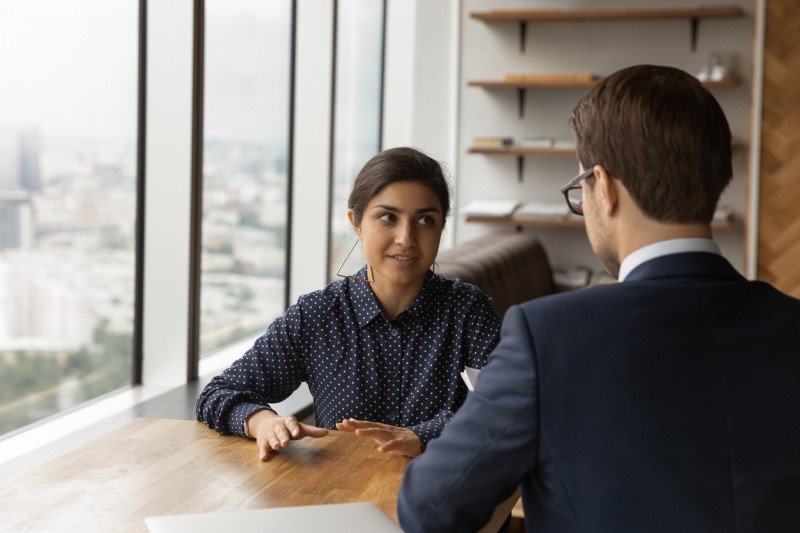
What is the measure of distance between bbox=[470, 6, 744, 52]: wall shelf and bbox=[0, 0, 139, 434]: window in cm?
285

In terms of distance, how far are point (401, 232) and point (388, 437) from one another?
52 centimetres

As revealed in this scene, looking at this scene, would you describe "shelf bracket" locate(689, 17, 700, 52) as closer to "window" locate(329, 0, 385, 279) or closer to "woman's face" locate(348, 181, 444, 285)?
"window" locate(329, 0, 385, 279)

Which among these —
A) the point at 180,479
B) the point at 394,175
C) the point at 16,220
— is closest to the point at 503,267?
the point at 16,220

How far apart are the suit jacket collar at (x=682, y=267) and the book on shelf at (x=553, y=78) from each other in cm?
450

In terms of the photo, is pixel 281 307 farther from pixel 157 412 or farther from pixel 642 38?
pixel 642 38

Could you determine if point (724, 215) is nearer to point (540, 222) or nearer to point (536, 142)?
point (540, 222)

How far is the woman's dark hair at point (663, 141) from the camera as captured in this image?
104 cm

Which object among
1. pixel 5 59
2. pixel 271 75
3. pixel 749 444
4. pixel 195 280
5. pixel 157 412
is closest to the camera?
pixel 749 444

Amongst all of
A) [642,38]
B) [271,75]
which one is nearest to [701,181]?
[271,75]

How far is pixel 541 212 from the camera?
5.54 meters

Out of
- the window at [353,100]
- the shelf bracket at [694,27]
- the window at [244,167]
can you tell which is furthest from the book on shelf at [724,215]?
the window at [244,167]

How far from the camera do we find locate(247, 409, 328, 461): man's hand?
5.29 ft

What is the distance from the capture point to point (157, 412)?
9.66 ft

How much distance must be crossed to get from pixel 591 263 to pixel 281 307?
205 centimetres
